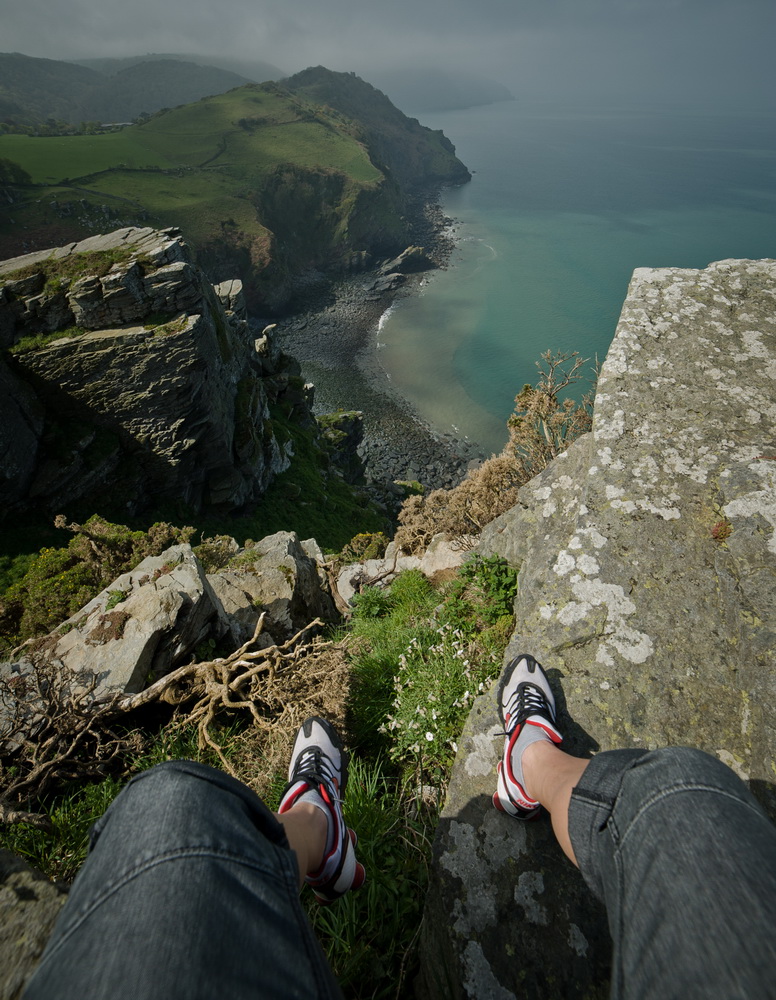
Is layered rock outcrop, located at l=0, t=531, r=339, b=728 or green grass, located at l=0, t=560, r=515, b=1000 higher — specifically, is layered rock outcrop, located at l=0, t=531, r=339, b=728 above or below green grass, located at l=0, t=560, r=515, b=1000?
below

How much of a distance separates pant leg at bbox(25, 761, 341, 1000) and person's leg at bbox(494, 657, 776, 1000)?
1.11 metres

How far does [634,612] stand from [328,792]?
9.83ft

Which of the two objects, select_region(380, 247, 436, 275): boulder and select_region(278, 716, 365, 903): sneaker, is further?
select_region(380, 247, 436, 275): boulder

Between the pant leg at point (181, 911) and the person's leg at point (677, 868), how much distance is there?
1107 millimetres

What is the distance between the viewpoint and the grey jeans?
1305 mm

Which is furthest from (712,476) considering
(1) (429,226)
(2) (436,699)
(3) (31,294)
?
(1) (429,226)

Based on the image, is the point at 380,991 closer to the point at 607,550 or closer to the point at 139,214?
the point at 607,550

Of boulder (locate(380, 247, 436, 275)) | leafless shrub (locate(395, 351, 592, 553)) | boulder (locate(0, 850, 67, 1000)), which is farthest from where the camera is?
boulder (locate(380, 247, 436, 275))

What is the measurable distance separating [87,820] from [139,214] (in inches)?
3459

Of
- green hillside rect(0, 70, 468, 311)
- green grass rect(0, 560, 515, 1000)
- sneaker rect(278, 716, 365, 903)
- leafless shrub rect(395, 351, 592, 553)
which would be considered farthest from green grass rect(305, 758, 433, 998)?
green hillside rect(0, 70, 468, 311)

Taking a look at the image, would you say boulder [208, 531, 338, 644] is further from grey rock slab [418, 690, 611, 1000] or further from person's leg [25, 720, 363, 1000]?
person's leg [25, 720, 363, 1000]

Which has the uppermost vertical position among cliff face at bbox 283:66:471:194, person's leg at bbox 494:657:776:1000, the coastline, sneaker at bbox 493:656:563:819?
cliff face at bbox 283:66:471:194

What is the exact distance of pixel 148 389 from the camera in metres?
26.0

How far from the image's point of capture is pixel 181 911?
4.63ft
